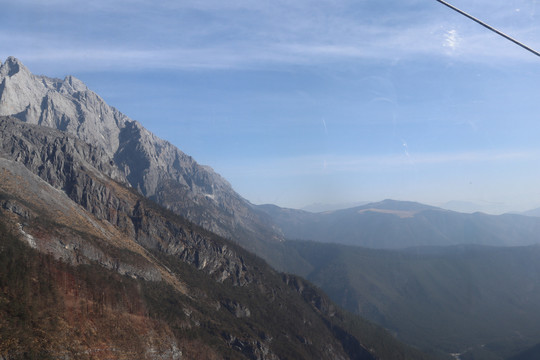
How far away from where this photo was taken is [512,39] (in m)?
25.2

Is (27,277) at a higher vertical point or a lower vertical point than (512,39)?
lower

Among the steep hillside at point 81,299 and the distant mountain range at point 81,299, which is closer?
the distant mountain range at point 81,299

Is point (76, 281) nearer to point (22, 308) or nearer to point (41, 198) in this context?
point (22, 308)

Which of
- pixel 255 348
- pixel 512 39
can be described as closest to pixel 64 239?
pixel 255 348

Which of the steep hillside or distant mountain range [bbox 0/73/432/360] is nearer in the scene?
distant mountain range [bbox 0/73/432/360]

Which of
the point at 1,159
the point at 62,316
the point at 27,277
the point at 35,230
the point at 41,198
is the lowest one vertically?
the point at 62,316

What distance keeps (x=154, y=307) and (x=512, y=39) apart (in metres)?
148

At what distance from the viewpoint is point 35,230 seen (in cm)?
12950

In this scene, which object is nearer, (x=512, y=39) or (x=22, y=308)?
(x=512, y=39)

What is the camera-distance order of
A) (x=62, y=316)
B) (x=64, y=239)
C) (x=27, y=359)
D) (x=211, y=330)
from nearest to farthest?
(x=27, y=359)
(x=62, y=316)
(x=64, y=239)
(x=211, y=330)

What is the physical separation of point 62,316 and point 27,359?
59.2 ft

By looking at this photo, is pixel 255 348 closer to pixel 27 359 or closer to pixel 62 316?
pixel 62 316

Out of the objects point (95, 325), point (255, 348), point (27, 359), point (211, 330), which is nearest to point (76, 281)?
point (95, 325)

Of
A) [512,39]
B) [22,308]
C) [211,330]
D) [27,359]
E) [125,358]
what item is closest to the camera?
[512,39]
